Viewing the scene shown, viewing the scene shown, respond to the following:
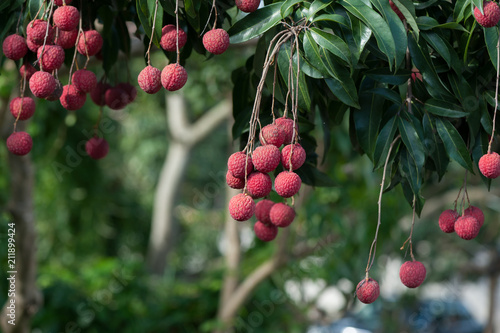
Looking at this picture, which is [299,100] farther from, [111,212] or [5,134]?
[111,212]

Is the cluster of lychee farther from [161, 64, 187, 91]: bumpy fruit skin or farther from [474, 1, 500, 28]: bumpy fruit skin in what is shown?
[474, 1, 500, 28]: bumpy fruit skin

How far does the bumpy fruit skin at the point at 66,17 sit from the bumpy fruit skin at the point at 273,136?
0.31 meters

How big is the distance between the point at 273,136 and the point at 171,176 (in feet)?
13.8

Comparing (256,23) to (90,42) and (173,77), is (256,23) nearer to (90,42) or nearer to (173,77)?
(173,77)

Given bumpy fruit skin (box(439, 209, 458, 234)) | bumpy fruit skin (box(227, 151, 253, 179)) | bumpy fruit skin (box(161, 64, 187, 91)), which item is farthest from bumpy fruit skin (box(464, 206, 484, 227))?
bumpy fruit skin (box(161, 64, 187, 91))

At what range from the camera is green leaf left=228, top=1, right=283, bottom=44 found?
81 cm

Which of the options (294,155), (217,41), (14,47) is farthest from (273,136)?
(14,47)

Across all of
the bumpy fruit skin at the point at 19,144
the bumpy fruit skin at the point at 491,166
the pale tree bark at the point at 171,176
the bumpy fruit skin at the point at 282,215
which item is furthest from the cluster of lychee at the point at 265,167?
the pale tree bark at the point at 171,176

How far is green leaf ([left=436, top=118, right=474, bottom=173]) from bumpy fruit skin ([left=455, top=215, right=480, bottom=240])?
0.09 metres

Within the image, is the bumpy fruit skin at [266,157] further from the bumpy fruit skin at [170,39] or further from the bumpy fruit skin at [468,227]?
the bumpy fruit skin at [468,227]

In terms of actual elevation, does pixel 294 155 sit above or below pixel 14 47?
below

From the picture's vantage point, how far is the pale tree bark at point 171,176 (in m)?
4.79

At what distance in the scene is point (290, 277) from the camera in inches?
121

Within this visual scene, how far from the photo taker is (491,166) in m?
0.78
